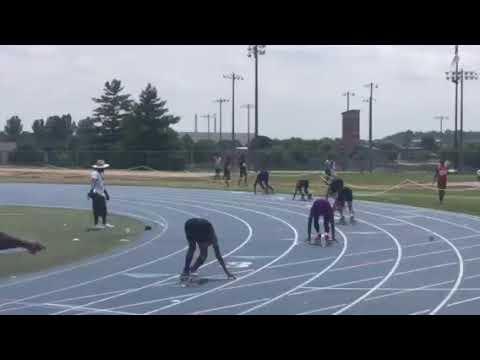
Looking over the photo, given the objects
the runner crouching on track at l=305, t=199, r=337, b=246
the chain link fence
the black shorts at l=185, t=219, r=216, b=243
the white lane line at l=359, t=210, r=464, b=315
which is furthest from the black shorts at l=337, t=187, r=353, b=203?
the chain link fence

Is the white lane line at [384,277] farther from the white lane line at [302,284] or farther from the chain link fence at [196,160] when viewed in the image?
the chain link fence at [196,160]

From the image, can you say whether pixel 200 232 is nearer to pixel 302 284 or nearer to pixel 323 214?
pixel 302 284

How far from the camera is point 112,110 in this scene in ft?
222

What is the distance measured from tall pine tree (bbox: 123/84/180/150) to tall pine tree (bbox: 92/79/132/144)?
1603 mm

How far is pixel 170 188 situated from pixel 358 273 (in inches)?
1003

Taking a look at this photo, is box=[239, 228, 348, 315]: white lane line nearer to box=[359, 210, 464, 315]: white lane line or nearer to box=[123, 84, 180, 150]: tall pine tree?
box=[359, 210, 464, 315]: white lane line

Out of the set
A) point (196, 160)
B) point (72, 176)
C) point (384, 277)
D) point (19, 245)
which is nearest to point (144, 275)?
point (384, 277)

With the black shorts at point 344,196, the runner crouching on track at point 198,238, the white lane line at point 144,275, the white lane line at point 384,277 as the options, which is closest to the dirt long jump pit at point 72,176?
the black shorts at point 344,196

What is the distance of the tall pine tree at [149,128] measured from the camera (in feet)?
203

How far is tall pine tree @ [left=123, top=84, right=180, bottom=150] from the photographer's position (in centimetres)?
6197

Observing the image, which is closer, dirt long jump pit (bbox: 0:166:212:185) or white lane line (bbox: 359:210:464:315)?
white lane line (bbox: 359:210:464:315)

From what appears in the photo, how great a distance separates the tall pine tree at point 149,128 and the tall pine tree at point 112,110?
160 centimetres
